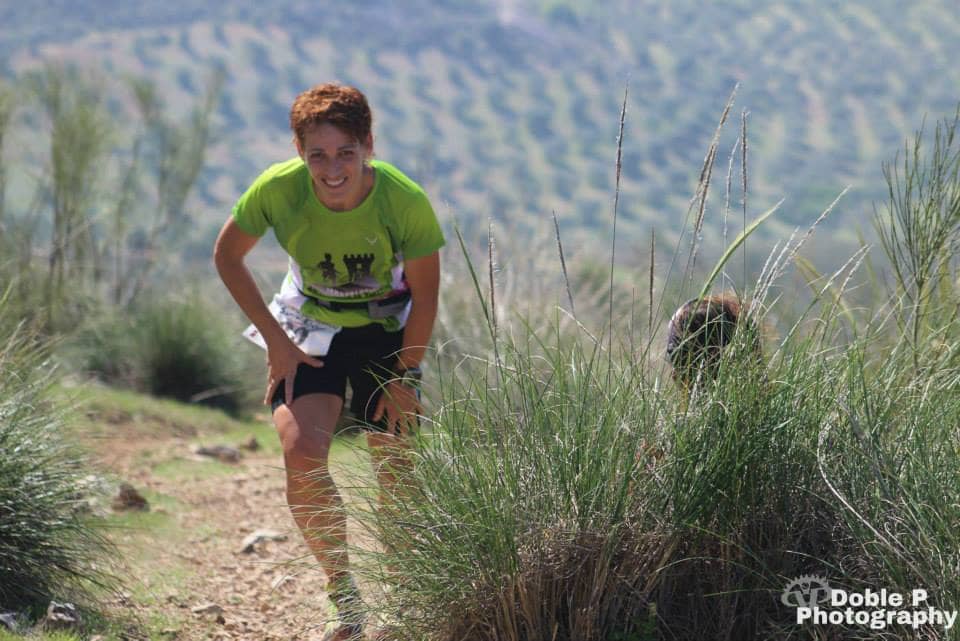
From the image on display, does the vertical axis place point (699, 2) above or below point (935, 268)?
above

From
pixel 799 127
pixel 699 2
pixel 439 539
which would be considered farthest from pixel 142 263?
pixel 699 2

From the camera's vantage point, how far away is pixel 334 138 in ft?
13.0

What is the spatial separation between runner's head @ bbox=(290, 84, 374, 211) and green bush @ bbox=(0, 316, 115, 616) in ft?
3.81

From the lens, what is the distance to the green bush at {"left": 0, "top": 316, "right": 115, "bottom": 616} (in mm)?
3941

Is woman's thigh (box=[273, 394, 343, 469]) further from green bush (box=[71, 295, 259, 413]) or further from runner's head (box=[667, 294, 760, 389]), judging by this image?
green bush (box=[71, 295, 259, 413])

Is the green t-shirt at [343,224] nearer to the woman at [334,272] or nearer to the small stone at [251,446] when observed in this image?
the woman at [334,272]

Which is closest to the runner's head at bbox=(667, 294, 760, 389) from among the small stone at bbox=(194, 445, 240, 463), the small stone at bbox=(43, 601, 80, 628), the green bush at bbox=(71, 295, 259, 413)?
the small stone at bbox=(43, 601, 80, 628)

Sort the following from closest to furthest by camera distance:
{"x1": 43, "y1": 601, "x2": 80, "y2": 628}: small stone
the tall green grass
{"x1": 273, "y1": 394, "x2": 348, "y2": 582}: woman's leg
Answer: the tall green grass < {"x1": 273, "y1": 394, "x2": 348, "y2": 582}: woman's leg < {"x1": 43, "y1": 601, "x2": 80, "y2": 628}: small stone

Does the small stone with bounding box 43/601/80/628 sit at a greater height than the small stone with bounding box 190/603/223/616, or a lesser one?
greater

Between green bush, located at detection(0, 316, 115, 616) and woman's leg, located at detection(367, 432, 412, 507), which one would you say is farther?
green bush, located at detection(0, 316, 115, 616)

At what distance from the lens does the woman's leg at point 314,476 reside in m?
3.50

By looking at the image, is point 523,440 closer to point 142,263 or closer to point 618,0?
point 142,263

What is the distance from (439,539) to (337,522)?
56cm

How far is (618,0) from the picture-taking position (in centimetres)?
14900
